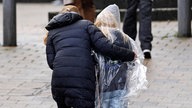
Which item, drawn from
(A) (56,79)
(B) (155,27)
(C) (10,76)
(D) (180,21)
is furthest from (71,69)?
(B) (155,27)

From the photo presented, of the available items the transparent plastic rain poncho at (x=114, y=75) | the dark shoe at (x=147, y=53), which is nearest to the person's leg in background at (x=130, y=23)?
the dark shoe at (x=147, y=53)

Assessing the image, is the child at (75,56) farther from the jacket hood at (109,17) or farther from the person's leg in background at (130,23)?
the person's leg in background at (130,23)

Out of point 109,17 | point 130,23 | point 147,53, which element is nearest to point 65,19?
point 109,17

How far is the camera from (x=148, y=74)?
8703 mm

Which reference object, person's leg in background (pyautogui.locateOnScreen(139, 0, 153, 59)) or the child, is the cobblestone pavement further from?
the child

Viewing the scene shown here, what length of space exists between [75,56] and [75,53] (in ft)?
0.08

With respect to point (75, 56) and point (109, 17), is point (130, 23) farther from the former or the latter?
point (75, 56)

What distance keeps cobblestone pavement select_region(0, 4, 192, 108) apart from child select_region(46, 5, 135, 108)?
1.86m

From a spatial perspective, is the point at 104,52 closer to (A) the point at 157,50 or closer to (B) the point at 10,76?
(B) the point at 10,76

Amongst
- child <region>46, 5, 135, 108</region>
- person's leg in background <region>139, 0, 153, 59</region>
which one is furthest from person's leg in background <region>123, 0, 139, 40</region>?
child <region>46, 5, 135, 108</region>

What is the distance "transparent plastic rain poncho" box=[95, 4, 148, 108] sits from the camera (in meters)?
5.49

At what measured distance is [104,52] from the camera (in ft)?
17.5

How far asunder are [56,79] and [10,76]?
3.57m

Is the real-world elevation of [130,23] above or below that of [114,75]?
below
